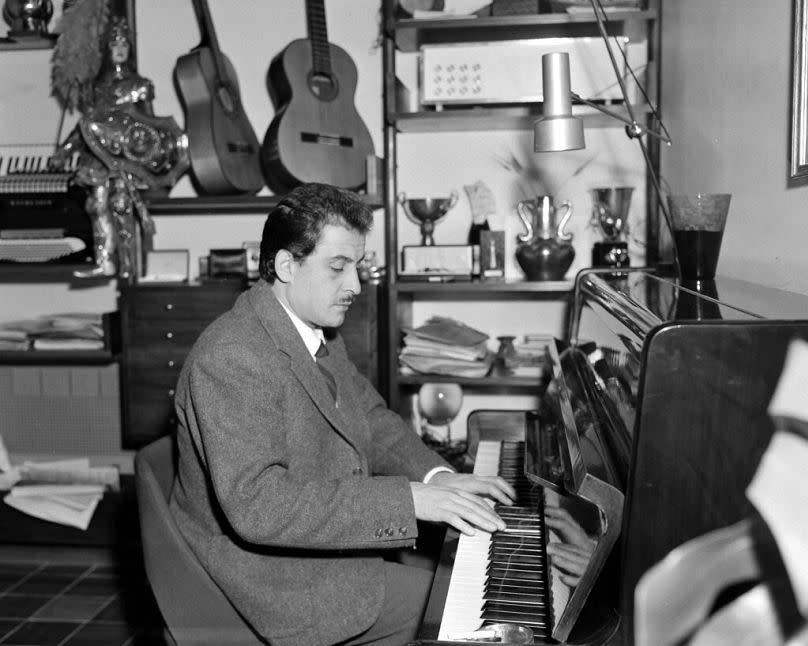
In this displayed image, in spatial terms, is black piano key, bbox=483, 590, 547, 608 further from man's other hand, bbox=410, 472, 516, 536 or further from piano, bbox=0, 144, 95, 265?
piano, bbox=0, 144, 95, 265

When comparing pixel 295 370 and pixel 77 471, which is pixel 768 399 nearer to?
pixel 295 370

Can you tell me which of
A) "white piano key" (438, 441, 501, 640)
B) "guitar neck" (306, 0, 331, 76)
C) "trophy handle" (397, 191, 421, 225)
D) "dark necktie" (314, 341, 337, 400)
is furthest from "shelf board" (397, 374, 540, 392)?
"white piano key" (438, 441, 501, 640)

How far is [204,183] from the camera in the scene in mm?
3223

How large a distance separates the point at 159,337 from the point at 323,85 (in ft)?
3.59

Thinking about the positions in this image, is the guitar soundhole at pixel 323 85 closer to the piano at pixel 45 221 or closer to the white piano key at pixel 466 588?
the piano at pixel 45 221

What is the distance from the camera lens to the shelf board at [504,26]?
9.29 feet

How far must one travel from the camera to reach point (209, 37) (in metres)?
3.25

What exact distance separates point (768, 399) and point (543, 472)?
1.99 feet

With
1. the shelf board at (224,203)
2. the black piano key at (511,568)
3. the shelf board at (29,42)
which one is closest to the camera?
the black piano key at (511,568)

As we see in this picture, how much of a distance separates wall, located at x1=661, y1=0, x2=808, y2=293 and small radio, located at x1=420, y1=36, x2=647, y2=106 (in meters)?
0.32

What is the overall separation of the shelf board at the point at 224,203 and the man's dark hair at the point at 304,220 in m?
1.21

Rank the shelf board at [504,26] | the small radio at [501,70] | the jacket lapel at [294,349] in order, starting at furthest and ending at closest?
1. the small radio at [501,70]
2. the shelf board at [504,26]
3. the jacket lapel at [294,349]

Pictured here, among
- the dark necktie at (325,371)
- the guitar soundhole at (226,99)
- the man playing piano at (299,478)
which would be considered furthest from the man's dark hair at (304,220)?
the guitar soundhole at (226,99)

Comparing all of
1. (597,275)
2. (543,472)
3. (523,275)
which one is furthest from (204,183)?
(543,472)
